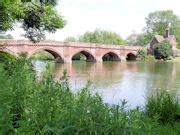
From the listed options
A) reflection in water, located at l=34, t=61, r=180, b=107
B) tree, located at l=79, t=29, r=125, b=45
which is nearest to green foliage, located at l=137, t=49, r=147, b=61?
tree, located at l=79, t=29, r=125, b=45

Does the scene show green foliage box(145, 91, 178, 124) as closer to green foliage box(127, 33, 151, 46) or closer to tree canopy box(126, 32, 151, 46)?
green foliage box(127, 33, 151, 46)

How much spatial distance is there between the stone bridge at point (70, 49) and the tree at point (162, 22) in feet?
75.6

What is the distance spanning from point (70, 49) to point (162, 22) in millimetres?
43984

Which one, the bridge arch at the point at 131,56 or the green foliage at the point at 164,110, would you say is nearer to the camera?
the green foliage at the point at 164,110

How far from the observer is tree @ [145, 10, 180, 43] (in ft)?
307

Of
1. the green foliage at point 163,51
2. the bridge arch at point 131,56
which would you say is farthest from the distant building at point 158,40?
the bridge arch at point 131,56

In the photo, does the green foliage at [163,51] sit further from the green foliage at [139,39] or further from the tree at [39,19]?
the tree at [39,19]

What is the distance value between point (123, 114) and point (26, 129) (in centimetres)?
94

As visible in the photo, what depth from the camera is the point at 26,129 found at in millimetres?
2613

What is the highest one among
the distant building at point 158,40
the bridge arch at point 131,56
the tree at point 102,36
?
the tree at point 102,36

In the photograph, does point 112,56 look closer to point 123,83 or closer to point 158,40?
point 158,40

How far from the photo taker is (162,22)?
9475 cm

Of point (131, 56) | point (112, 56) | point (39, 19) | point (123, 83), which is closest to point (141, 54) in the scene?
point (131, 56)

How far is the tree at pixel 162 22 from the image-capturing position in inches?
3688
